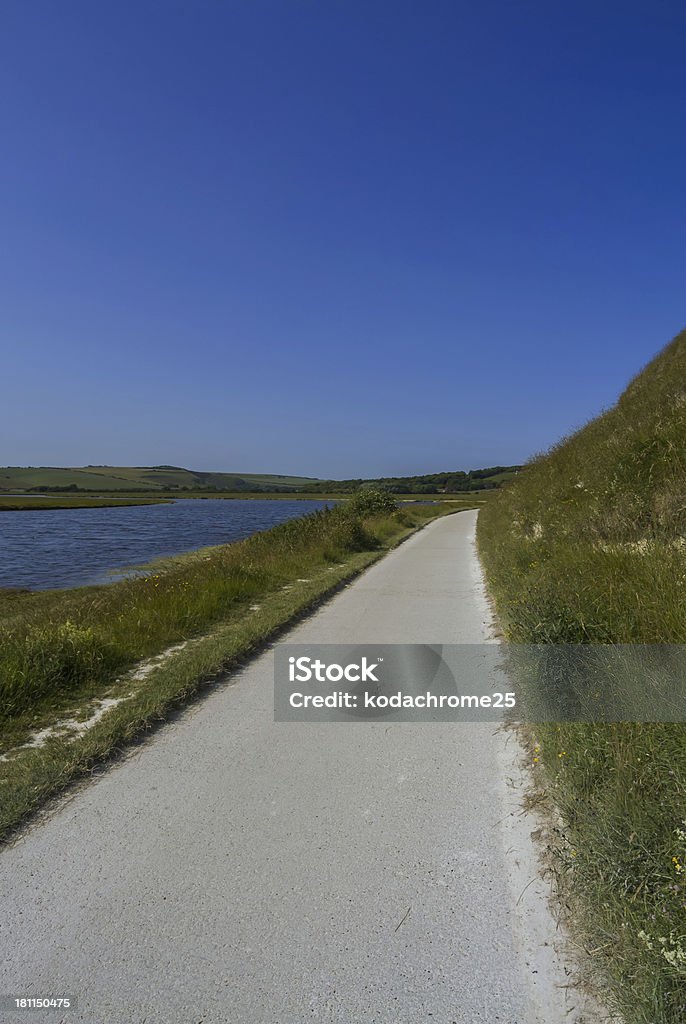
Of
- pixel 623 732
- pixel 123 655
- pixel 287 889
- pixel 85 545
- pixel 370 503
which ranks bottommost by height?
pixel 85 545

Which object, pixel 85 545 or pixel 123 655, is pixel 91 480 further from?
pixel 123 655

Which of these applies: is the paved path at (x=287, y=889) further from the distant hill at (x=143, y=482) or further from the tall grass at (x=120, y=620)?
the distant hill at (x=143, y=482)

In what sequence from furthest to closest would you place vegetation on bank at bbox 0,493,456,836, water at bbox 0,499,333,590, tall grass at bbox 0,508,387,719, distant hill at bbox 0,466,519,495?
1. distant hill at bbox 0,466,519,495
2. water at bbox 0,499,333,590
3. tall grass at bbox 0,508,387,719
4. vegetation on bank at bbox 0,493,456,836

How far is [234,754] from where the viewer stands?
15.0ft

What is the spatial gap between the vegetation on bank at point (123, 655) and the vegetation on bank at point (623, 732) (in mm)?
3290

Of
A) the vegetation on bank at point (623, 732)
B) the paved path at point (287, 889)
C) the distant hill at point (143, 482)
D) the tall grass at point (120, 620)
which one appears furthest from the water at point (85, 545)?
the distant hill at point (143, 482)

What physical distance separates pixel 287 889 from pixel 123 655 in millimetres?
4611

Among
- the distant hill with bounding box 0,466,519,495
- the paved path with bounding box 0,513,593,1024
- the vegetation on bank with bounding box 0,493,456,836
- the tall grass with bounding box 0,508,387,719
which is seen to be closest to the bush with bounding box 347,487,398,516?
the tall grass with bounding box 0,508,387,719

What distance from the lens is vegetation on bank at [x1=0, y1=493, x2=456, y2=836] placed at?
443 cm

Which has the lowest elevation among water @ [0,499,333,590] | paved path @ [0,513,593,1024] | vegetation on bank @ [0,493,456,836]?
water @ [0,499,333,590]

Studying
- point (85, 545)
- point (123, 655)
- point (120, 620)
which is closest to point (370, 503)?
point (85, 545)

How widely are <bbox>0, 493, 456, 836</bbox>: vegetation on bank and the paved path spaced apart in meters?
0.39

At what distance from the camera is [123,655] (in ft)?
22.9

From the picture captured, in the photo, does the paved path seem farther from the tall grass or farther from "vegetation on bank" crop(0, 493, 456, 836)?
the tall grass
